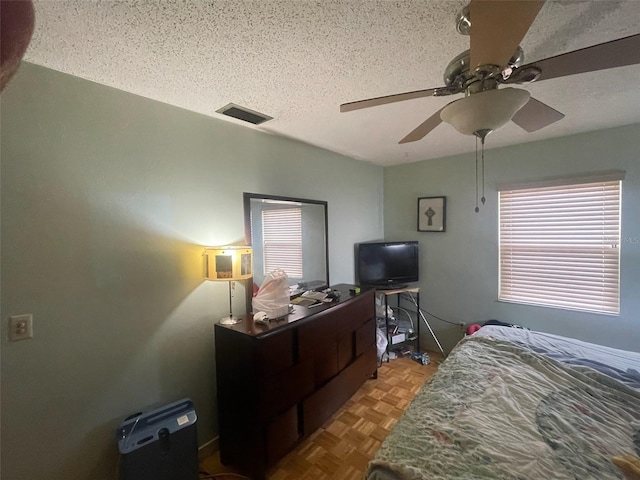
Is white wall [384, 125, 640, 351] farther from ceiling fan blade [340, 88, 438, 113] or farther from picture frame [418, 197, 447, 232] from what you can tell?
ceiling fan blade [340, 88, 438, 113]

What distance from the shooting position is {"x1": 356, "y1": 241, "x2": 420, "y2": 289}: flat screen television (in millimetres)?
3205

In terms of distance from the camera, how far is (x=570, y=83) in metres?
1.60

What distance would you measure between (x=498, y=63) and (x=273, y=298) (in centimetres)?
168

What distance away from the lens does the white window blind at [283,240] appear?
2.26 meters

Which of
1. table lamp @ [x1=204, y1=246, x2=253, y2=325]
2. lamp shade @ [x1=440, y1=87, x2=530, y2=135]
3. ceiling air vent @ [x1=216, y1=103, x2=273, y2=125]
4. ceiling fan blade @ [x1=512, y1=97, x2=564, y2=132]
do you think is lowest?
table lamp @ [x1=204, y1=246, x2=253, y2=325]

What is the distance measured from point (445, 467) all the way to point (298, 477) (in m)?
1.17

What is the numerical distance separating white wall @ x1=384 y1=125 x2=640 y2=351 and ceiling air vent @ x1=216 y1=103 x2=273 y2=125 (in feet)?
7.11

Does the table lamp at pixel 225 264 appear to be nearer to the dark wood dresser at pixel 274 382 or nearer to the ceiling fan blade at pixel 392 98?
the dark wood dresser at pixel 274 382

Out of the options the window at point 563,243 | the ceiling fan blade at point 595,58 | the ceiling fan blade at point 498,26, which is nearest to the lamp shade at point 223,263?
the ceiling fan blade at point 498,26

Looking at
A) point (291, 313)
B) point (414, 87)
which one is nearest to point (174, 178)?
point (291, 313)

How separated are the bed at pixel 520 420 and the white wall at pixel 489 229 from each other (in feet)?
3.27

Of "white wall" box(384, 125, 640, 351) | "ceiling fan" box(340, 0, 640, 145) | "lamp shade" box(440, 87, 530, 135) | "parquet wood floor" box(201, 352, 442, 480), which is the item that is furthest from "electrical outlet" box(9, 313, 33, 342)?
"white wall" box(384, 125, 640, 351)

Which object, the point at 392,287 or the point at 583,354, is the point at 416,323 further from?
the point at 583,354

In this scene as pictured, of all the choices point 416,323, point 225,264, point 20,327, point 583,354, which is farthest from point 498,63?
point 416,323
